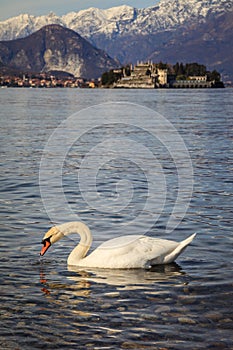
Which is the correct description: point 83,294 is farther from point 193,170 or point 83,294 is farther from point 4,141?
point 4,141

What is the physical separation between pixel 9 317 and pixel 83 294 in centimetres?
162

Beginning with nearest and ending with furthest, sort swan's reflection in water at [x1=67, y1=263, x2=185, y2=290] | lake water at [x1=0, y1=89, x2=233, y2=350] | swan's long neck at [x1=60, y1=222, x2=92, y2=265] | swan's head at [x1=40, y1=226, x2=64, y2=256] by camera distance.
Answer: lake water at [x1=0, y1=89, x2=233, y2=350], swan's reflection in water at [x1=67, y1=263, x2=185, y2=290], swan's head at [x1=40, y1=226, x2=64, y2=256], swan's long neck at [x1=60, y1=222, x2=92, y2=265]

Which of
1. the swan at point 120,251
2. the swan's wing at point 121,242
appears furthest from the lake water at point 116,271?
the swan's wing at point 121,242

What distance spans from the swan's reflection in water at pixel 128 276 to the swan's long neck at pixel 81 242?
186mm

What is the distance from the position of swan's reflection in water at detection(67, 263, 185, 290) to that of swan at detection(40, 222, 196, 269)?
12 cm

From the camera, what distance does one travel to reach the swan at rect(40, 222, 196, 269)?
12.7 meters

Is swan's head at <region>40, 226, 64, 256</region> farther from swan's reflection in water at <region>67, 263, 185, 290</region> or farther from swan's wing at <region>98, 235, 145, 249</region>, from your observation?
swan's wing at <region>98, 235, 145, 249</region>

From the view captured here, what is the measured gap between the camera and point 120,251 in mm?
12641

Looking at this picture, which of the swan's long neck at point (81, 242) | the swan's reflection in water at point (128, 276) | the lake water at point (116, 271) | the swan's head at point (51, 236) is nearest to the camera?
the lake water at point (116, 271)

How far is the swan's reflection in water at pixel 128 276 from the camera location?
467 inches

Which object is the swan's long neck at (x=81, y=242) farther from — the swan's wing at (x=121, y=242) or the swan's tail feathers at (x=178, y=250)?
the swan's tail feathers at (x=178, y=250)

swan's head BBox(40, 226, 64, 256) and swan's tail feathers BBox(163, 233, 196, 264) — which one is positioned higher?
swan's head BBox(40, 226, 64, 256)

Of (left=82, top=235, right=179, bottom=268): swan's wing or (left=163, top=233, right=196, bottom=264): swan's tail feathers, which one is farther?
(left=163, top=233, right=196, bottom=264): swan's tail feathers

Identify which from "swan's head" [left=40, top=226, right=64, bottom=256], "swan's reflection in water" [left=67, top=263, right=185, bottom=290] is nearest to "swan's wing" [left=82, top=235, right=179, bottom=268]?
"swan's reflection in water" [left=67, top=263, right=185, bottom=290]
